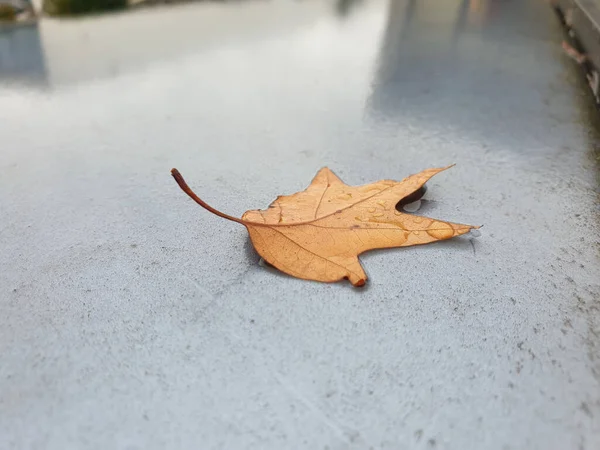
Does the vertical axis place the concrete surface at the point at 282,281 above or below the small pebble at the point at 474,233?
below

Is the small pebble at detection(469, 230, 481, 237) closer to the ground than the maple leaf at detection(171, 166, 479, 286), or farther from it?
closer to the ground

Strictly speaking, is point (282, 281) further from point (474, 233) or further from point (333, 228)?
point (474, 233)

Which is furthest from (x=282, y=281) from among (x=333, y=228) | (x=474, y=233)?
(x=474, y=233)

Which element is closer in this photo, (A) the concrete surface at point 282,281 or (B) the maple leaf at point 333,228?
(A) the concrete surface at point 282,281

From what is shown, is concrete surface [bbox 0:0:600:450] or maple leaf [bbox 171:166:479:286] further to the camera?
maple leaf [bbox 171:166:479:286]

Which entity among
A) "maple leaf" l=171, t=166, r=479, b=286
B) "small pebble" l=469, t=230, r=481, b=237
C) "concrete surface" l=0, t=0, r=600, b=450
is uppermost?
"maple leaf" l=171, t=166, r=479, b=286

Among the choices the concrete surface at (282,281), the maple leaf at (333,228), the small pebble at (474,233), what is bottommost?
the concrete surface at (282,281)
